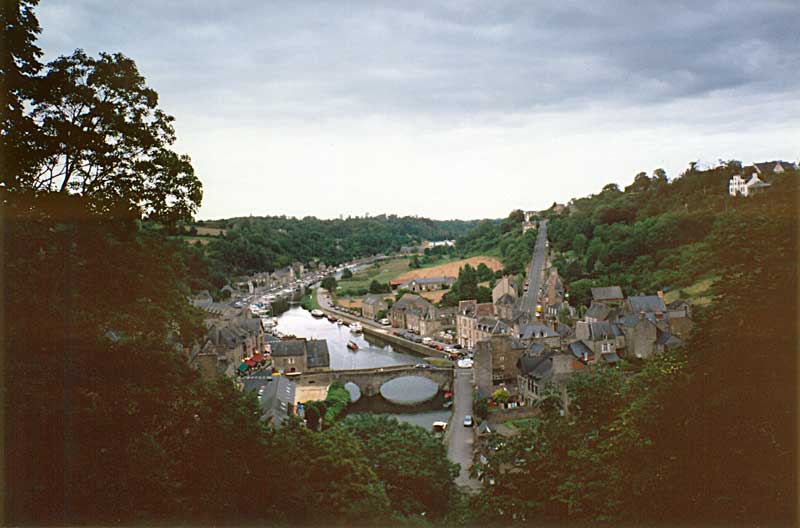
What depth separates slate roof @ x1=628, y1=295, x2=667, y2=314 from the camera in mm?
29203

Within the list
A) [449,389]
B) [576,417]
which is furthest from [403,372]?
[576,417]

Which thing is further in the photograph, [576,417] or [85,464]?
[576,417]

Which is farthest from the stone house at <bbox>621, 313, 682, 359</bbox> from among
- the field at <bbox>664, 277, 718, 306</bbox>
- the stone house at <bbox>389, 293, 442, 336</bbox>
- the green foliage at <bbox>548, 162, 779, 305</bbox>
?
the stone house at <bbox>389, 293, 442, 336</bbox>

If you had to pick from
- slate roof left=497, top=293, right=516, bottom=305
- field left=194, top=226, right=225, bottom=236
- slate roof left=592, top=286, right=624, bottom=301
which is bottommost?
slate roof left=497, top=293, right=516, bottom=305

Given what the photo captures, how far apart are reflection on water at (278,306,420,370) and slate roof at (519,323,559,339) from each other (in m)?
6.92

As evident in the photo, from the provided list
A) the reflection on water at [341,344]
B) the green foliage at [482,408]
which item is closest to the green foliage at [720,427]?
the green foliage at [482,408]

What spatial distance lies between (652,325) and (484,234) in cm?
6664

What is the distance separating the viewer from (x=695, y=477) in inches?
219

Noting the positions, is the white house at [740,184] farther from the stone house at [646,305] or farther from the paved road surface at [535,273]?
the stone house at [646,305]

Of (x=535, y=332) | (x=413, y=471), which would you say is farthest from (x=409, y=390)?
(x=413, y=471)

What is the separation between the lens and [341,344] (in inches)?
1463

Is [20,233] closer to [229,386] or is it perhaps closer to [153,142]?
[153,142]

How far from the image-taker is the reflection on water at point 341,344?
3150 centimetres

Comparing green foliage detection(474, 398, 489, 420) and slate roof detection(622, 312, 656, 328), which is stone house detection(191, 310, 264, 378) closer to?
green foliage detection(474, 398, 489, 420)
